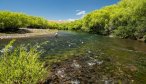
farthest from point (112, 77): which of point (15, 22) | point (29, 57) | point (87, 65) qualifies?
point (15, 22)

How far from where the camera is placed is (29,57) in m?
15.2

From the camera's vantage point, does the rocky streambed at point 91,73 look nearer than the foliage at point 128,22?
Yes

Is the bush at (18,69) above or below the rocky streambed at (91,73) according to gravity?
above

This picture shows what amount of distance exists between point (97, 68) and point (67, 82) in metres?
6.54

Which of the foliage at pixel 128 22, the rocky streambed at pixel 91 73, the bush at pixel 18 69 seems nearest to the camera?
the bush at pixel 18 69

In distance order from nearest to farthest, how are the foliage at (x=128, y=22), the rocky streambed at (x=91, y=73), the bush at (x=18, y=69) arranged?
the bush at (x=18, y=69) < the rocky streambed at (x=91, y=73) < the foliage at (x=128, y=22)

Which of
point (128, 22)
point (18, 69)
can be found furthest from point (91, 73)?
point (128, 22)

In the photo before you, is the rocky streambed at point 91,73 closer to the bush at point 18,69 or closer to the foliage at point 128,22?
the bush at point 18,69

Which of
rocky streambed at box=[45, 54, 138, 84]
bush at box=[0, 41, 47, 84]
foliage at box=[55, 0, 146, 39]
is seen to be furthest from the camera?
foliage at box=[55, 0, 146, 39]

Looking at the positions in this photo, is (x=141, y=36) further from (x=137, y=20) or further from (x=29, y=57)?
(x=29, y=57)

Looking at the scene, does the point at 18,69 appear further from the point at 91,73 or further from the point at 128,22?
the point at 128,22

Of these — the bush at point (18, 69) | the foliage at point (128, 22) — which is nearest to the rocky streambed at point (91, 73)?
the bush at point (18, 69)

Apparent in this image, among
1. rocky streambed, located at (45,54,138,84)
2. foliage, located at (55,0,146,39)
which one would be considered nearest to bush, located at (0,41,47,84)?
rocky streambed, located at (45,54,138,84)

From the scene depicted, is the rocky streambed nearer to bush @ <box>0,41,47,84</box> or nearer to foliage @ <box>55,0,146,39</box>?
bush @ <box>0,41,47,84</box>
